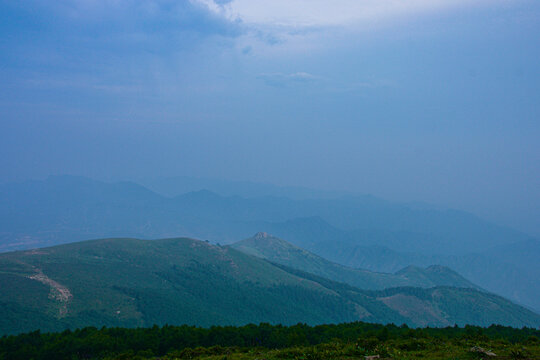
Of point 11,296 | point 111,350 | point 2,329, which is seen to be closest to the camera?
point 111,350

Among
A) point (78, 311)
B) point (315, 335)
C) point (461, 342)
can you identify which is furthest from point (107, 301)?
point (461, 342)

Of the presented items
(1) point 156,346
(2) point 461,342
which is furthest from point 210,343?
(2) point 461,342

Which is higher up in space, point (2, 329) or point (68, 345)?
point (68, 345)

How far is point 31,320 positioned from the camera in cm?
14188

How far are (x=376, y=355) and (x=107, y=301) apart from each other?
182141 mm

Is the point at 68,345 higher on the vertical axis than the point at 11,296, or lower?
higher

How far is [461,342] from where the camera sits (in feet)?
124

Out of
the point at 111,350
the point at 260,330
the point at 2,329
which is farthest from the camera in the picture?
the point at 2,329

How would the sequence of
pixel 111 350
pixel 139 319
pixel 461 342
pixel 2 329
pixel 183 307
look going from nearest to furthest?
pixel 461 342 → pixel 111 350 → pixel 2 329 → pixel 139 319 → pixel 183 307

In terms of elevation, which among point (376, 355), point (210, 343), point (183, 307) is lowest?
point (183, 307)

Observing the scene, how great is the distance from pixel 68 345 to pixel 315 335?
50741 millimetres

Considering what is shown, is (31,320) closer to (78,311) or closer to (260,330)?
(78,311)

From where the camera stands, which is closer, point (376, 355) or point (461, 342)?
point (376, 355)

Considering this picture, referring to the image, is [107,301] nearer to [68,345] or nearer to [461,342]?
[68,345]
